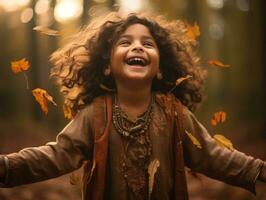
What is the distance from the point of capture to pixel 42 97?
1.06 metres

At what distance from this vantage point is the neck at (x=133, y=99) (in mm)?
951

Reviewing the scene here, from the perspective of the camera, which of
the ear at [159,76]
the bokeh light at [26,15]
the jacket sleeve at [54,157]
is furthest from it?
the bokeh light at [26,15]

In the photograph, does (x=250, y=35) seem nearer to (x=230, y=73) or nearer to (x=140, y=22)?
(x=230, y=73)

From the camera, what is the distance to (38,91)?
41.8 inches

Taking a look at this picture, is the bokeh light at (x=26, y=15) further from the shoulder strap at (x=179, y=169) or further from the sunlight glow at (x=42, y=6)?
the shoulder strap at (x=179, y=169)

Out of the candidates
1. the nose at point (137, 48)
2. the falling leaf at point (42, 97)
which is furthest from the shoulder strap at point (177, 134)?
the falling leaf at point (42, 97)

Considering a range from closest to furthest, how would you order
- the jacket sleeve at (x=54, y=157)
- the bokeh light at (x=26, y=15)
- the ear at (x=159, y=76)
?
the jacket sleeve at (x=54, y=157)
the ear at (x=159, y=76)
the bokeh light at (x=26, y=15)

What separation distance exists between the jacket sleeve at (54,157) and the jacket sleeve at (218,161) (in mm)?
207

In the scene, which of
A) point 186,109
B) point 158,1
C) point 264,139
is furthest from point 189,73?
point 264,139

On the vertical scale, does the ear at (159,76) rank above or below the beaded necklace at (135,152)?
above

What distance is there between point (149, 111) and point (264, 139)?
40 cm

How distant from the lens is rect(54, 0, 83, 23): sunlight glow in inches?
42.6

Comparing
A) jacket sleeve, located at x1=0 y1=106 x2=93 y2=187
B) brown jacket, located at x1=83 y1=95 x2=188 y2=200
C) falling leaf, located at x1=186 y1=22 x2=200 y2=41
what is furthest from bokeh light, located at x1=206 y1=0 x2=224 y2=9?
jacket sleeve, located at x1=0 y1=106 x2=93 y2=187

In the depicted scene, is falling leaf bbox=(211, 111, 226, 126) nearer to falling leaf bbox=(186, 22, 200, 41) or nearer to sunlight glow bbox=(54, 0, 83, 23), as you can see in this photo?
falling leaf bbox=(186, 22, 200, 41)
